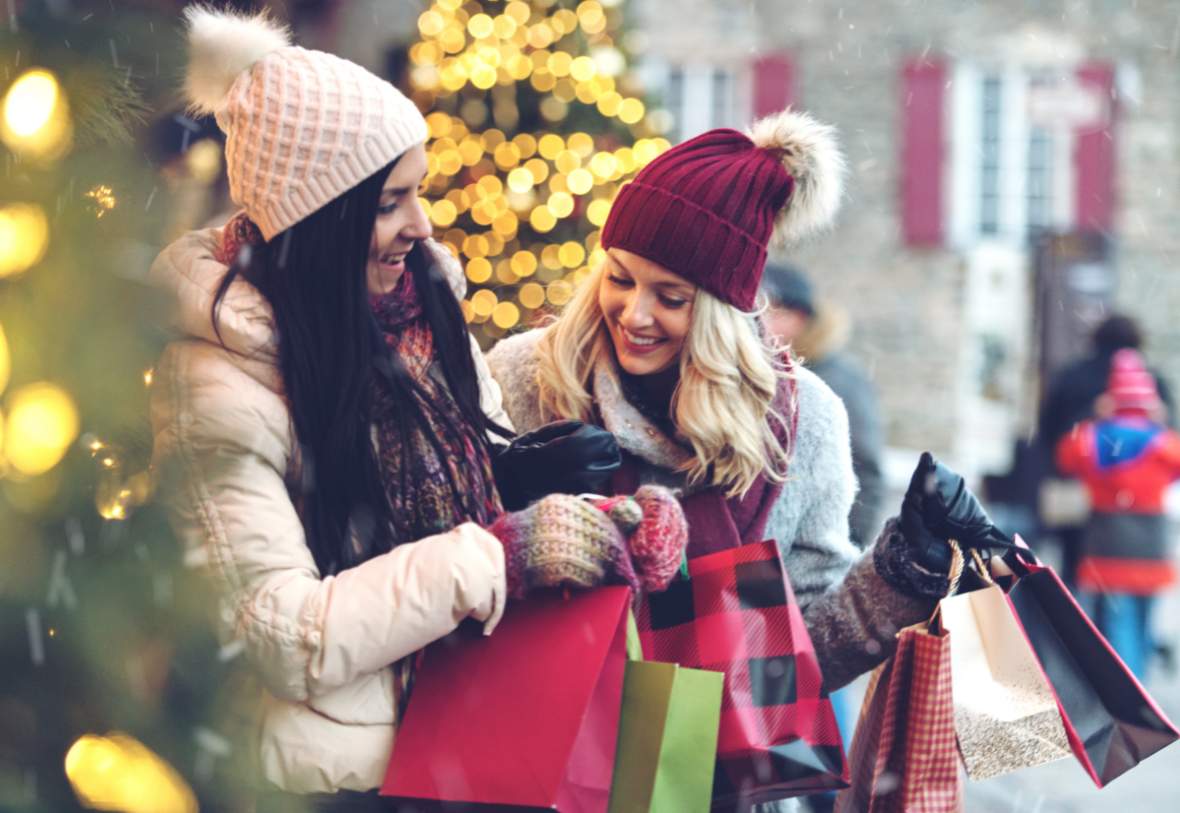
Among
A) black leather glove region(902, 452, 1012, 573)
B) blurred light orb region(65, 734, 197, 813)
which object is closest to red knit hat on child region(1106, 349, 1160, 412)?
black leather glove region(902, 452, 1012, 573)

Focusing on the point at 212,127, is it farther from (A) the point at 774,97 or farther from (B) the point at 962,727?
(A) the point at 774,97

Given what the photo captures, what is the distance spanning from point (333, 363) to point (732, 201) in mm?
820

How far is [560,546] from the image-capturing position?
1871mm

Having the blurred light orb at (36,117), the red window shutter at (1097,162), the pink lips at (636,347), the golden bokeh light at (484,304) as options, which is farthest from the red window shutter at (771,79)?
the blurred light orb at (36,117)

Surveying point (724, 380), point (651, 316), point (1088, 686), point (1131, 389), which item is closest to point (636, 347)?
point (651, 316)

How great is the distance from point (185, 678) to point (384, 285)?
100cm

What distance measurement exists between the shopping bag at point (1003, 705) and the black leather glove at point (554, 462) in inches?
22.3

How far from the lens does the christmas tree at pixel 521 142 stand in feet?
20.5

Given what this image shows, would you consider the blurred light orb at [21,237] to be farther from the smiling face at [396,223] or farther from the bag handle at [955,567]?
the bag handle at [955,567]

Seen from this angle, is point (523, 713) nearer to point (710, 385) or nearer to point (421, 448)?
point (421, 448)

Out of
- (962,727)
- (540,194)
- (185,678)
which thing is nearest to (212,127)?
(185,678)

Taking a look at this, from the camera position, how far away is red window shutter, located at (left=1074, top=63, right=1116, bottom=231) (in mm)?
13867

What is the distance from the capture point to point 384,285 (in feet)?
6.64

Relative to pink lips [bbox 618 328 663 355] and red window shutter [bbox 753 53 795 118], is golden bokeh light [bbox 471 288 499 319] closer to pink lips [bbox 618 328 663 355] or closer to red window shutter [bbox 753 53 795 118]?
pink lips [bbox 618 328 663 355]
